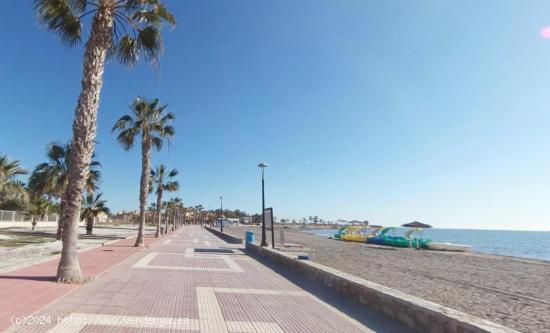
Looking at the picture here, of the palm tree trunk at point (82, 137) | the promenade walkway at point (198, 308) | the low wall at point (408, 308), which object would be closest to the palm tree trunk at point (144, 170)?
the promenade walkway at point (198, 308)

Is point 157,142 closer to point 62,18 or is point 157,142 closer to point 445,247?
point 62,18

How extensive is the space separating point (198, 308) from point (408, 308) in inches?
137

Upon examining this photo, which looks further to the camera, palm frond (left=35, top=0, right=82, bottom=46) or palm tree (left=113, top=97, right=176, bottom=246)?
palm tree (left=113, top=97, right=176, bottom=246)

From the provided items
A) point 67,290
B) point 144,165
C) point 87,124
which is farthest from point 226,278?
point 144,165

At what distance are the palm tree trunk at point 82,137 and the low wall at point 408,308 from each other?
5724 mm

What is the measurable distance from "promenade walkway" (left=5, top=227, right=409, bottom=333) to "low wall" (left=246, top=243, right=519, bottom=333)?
20cm

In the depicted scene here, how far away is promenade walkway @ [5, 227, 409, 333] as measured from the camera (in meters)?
5.47

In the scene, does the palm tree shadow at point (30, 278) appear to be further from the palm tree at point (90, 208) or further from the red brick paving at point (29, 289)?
the palm tree at point (90, 208)

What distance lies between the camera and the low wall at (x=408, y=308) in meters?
4.53

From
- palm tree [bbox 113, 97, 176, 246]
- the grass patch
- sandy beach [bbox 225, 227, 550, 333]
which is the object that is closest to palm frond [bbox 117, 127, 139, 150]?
palm tree [bbox 113, 97, 176, 246]

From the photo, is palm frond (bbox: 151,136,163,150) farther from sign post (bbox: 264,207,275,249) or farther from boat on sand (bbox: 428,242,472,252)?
A: boat on sand (bbox: 428,242,472,252)

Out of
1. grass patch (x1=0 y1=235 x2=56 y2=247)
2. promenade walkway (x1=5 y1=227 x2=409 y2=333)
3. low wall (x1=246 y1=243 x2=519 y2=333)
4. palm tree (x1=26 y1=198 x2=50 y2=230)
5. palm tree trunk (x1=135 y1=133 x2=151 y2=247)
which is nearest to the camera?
low wall (x1=246 y1=243 x2=519 y2=333)

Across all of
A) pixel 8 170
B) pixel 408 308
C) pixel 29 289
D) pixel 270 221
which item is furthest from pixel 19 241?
pixel 408 308

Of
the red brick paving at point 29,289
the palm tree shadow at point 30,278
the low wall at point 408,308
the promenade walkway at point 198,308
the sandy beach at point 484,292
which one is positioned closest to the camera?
the low wall at point 408,308
